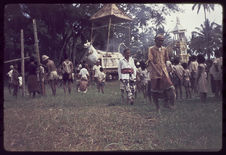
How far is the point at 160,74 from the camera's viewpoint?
5812mm

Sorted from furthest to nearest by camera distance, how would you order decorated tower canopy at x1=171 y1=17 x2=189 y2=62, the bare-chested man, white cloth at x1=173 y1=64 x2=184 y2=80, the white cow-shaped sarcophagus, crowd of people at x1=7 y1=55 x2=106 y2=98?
white cloth at x1=173 y1=64 x2=184 y2=80 < the white cow-shaped sarcophagus < crowd of people at x1=7 y1=55 x2=106 y2=98 < the bare-chested man < decorated tower canopy at x1=171 y1=17 x2=189 y2=62

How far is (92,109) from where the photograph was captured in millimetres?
6031

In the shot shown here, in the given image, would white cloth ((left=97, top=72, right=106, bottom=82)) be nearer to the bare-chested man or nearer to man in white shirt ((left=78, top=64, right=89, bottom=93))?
man in white shirt ((left=78, top=64, right=89, bottom=93))

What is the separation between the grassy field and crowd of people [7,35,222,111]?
0.61m

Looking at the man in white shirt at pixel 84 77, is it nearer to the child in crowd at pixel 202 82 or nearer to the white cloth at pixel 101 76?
the white cloth at pixel 101 76

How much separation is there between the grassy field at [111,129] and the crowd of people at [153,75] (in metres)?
0.61

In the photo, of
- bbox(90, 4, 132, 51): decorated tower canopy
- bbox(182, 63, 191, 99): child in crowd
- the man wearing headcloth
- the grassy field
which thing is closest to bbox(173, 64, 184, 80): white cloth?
bbox(182, 63, 191, 99): child in crowd

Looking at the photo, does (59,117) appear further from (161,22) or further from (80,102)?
(161,22)

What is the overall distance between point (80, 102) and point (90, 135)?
2937 millimetres

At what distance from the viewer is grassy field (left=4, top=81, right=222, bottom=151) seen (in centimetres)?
369

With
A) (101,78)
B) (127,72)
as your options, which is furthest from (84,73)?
(127,72)

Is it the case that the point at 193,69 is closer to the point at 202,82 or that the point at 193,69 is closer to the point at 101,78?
the point at 202,82

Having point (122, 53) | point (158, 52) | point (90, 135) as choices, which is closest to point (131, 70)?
point (122, 53)

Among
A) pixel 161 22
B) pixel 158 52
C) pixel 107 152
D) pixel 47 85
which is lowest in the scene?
pixel 107 152
